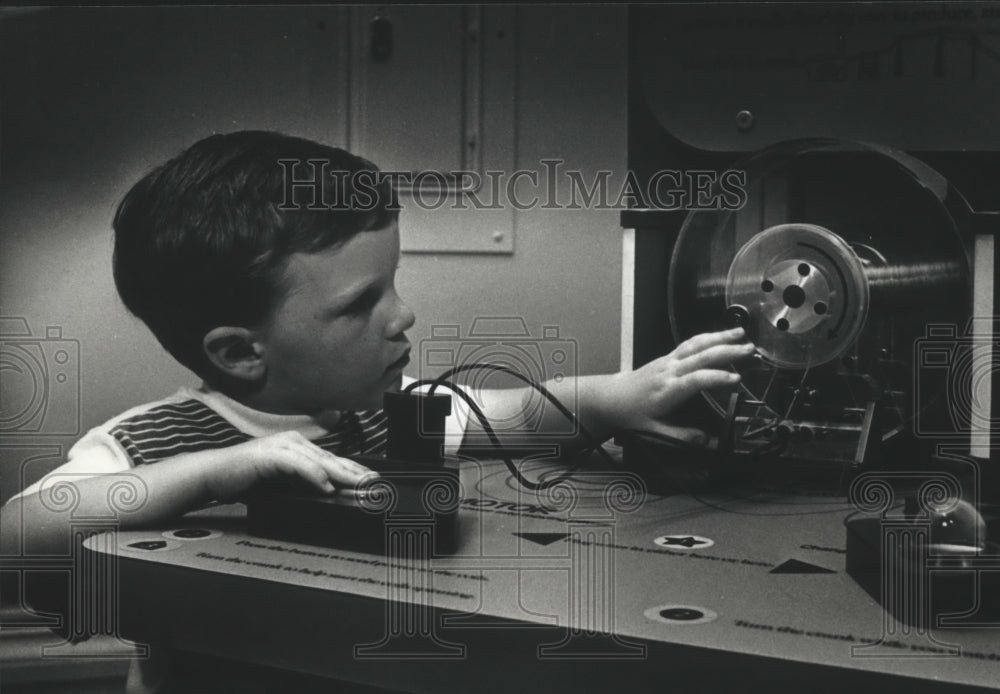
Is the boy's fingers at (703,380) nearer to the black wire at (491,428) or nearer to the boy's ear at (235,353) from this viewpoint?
the black wire at (491,428)

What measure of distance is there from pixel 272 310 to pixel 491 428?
0.18 meters

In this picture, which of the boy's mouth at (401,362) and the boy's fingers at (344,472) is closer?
the boy's fingers at (344,472)

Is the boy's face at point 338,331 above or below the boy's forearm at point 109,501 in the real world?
above

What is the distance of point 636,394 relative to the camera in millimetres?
679

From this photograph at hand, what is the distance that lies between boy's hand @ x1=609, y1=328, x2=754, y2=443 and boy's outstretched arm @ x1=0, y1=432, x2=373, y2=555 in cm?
23

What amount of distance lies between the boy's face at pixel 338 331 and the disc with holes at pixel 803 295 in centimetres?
23

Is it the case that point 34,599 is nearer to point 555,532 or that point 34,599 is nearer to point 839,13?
point 555,532

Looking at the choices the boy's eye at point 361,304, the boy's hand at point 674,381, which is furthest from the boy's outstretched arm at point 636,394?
the boy's eye at point 361,304

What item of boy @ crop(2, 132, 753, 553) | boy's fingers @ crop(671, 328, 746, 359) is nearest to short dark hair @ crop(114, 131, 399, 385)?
boy @ crop(2, 132, 753, 553)

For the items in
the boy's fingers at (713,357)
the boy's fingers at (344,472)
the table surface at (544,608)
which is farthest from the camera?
the boy's fingers at (713,357)

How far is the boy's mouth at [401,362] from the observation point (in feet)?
2.18

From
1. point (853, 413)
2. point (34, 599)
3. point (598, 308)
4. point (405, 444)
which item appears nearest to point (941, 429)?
point (853, 413)

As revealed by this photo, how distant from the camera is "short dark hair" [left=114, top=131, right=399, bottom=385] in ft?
2.10

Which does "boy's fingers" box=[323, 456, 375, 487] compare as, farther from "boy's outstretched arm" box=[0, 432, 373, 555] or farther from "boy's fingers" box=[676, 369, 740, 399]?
"boy's fingers" box=[676, 369, 740, 399]
